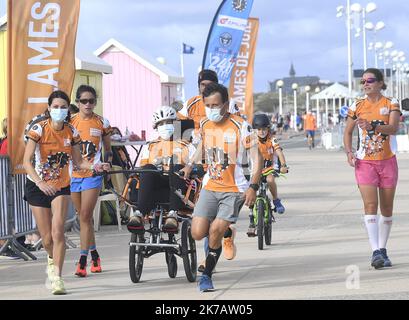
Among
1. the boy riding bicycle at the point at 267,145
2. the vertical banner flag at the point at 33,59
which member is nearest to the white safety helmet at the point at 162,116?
the vertical banner flag at the point at 33,59

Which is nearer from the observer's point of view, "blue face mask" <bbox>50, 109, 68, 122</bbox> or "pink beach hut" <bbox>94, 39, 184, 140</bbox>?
"blue face mask" <bbox>50, 109, 68, 122</bbox>

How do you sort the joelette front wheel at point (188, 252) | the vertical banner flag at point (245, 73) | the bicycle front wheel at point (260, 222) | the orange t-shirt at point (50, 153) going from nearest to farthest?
the orange t-shirt at point (50, 153) < the joelette front wheel at point (188, 252) < the bicycle front wheel at point (260, 222) < the vertical banner flag at point (245, 73)

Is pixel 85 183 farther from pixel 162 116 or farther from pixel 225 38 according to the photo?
pixel 225 38

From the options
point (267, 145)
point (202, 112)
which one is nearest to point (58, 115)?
point (202, 112)

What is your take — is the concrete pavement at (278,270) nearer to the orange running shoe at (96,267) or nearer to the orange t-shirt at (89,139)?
the orange running shoe at (96,267)

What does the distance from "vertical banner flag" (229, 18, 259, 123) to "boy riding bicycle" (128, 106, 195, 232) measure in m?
10.9

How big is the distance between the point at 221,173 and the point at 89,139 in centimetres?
207

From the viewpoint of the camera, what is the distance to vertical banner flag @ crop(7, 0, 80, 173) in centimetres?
1291

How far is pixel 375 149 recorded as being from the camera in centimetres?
1160

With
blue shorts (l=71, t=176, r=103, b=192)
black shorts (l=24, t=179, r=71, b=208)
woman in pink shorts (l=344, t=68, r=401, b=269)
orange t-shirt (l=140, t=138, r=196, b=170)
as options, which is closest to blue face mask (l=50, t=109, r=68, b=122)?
black shorts (l=24, t=179, r=71, b=208)

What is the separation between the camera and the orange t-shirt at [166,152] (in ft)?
36.7

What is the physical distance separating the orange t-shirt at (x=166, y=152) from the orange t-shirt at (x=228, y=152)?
0.94 meters

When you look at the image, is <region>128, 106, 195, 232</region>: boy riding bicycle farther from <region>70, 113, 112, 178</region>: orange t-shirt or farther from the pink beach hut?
the pink beach hut

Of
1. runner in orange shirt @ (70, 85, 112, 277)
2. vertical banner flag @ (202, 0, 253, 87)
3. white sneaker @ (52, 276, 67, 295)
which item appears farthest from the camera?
vertical banner flag @ (202, 0, 253, 87)
